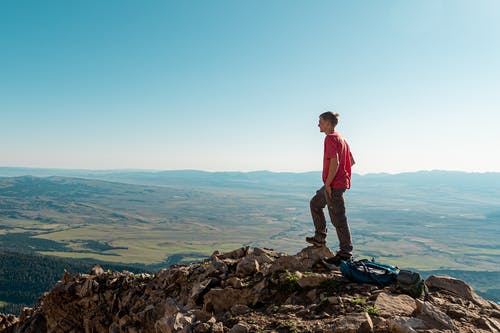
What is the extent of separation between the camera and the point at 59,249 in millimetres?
156750

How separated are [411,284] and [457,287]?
6.09 ft

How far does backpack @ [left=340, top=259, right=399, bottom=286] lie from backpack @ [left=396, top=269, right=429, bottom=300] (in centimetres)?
31

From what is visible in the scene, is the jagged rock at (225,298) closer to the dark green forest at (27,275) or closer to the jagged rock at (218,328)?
the jagged rock at (218,328)

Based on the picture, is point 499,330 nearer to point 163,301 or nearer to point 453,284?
point 453,284

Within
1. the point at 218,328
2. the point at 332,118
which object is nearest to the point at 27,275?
the point at 218,328

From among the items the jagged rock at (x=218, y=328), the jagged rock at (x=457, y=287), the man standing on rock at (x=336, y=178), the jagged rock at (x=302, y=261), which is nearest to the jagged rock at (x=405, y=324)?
the jagged rock at (x=457, y=287)

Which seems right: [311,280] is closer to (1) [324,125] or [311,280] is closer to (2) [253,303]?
(2) [253,303]

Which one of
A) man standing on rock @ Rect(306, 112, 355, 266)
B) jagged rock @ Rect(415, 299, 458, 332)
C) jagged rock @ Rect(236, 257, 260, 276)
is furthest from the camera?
jagged rock @ Rect(236, 257, 260, 276)

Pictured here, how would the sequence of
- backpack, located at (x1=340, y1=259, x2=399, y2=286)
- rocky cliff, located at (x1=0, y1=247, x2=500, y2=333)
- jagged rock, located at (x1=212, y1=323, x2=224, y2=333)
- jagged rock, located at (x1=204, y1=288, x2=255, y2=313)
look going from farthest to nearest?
jagged rock, located at (x1=204, y1=288, x2=255, y2=313) → backpack, located at (x1=340, y1=259, x2=399, y2=286) → jagged rock, located at (x1=212, y1=323, x2=224, y2=333) → rocky cliff, located at (x1=0, y1=247, x2=500, y2=333)

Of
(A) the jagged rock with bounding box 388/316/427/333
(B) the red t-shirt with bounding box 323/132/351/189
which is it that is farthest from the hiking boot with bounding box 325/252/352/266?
(A) the jagged rock with bounding box 388/316/427/333

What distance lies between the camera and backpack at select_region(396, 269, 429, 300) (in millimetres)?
7598

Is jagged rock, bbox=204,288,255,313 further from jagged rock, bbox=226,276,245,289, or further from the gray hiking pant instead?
the gray hiking pant

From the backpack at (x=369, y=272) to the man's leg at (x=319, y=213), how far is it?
1.93m

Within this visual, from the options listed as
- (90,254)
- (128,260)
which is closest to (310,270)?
(128,260)
